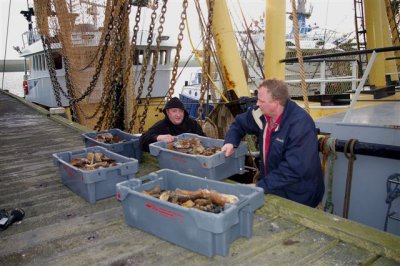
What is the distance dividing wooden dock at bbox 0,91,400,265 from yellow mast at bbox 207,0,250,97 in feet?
11.6

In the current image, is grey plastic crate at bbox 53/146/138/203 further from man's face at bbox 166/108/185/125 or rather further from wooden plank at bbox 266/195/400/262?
wooden plank at bbox 266/195/400/262

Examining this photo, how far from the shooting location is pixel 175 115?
14.9 feet

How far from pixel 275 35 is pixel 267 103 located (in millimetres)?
3155

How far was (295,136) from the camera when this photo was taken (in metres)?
3.09

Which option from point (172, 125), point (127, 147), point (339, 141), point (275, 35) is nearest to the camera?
point (339, 141)

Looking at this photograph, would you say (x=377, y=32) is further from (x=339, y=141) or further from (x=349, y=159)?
(x=349, y=159)

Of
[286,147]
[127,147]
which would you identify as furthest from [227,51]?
[286,147]

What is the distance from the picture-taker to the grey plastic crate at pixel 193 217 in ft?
6.96

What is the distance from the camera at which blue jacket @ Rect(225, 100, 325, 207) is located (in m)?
3.07

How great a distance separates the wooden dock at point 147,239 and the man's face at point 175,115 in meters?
1.53

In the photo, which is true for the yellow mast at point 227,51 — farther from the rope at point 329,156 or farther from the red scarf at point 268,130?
the red scarf at point 268,130

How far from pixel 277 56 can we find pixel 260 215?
375 cm

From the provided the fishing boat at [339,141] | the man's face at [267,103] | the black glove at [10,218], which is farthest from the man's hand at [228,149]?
the black glove at [10,218]

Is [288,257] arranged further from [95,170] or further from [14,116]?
[14,116]
